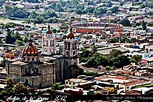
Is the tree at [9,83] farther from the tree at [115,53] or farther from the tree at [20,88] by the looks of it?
the tree at [115,53]

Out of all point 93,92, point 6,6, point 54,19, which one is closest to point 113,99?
point 93,92

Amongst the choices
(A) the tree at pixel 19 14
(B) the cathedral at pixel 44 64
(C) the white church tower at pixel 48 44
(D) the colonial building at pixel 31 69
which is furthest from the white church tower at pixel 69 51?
(A) the tree at pixel 19 14

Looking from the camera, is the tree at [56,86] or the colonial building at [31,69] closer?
the tree at [56,86]

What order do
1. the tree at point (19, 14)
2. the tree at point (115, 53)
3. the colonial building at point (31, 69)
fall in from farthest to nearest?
1. the tree at point (19, 14)
2. the tree at point (115, 53)
3. the colonial building at point (31, 69)

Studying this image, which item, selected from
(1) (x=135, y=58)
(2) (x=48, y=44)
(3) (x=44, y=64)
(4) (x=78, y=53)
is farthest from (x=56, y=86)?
(1) (x=135, y=58)

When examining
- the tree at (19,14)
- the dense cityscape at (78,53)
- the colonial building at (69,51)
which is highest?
the colonial building at (69,51)

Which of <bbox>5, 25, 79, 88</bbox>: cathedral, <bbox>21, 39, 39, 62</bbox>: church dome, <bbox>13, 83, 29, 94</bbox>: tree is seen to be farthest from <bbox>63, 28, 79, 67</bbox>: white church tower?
<bbox>13, 83, 29, 94</bbox>: tree

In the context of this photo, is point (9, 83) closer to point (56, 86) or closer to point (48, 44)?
point (56, 86)
